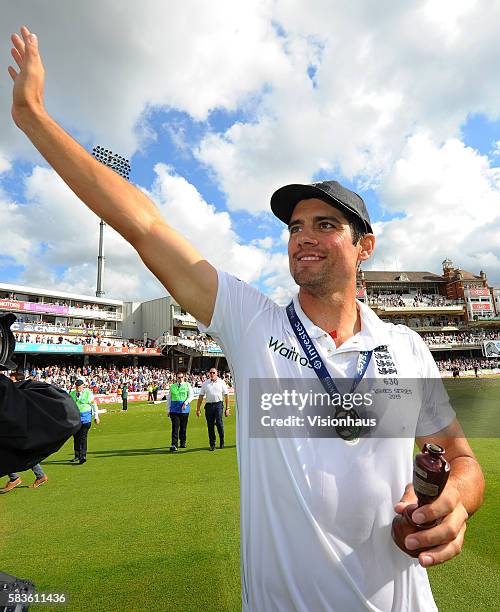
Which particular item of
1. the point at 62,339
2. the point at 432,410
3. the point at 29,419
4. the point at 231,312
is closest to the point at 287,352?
the point at 231,312

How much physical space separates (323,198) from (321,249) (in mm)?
270

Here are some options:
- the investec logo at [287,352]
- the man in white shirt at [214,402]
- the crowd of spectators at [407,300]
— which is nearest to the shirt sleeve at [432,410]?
the investec logo at [287,352]

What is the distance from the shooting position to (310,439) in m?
Answer: 1.57

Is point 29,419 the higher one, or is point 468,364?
point 468,364

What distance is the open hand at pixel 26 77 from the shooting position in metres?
1.62

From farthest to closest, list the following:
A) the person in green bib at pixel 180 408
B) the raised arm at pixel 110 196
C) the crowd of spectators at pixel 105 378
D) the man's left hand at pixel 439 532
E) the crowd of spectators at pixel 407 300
Result: the crowd of spectators at pixel 407 300 < the crowd of spectators at pixel 105 378 < the person in green bib at pixel 180 408 < the raised arm at pixel 110 196 < the man's left hand at pixel 439 532

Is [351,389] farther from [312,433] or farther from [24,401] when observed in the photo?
[24,401]

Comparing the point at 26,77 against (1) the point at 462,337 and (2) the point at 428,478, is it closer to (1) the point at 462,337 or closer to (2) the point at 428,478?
(2) the point at 428,478

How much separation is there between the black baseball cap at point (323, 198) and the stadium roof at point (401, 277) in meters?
72.3

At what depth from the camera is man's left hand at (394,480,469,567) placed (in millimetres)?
1314

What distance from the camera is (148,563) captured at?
3.79 m

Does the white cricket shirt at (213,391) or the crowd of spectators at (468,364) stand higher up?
the crowd of spectators at (468,364)

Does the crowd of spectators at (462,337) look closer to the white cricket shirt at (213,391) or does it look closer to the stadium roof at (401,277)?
the stadium roof at (401,277)

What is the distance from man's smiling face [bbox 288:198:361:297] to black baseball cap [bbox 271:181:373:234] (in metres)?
0.05
